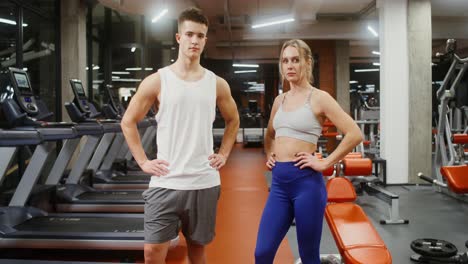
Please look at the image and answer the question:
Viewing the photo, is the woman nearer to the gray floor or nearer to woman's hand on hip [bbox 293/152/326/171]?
woman's hand on hip [bbox 293/152/326/171]

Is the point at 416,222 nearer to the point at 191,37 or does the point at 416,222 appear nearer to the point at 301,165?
the point at 301,165

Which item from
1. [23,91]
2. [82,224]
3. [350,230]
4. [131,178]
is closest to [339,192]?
[350,230]

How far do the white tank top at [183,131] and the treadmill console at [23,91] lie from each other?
8.07 ft

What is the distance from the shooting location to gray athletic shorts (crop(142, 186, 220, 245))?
5.83ft

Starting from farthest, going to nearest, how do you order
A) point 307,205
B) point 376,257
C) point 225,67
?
point 225,67 → point 376,257 → point 307,205

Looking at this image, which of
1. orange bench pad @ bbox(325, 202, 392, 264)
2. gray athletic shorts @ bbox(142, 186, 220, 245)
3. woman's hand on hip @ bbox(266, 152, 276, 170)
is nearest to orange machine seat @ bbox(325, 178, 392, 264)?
orange bench pad @ bbox(325, 202, 392, 264)

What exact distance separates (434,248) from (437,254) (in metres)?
0.07

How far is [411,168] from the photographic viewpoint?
6.40 m

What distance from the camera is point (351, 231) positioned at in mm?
2490

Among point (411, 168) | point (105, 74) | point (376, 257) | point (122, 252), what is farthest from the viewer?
point (105, 74)

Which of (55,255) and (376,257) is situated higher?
(376,257)

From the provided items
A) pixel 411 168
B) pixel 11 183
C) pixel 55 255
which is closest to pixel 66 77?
pixel 11 183

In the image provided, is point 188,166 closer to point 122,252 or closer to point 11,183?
point 122,252

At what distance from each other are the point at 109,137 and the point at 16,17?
195 centimetres
